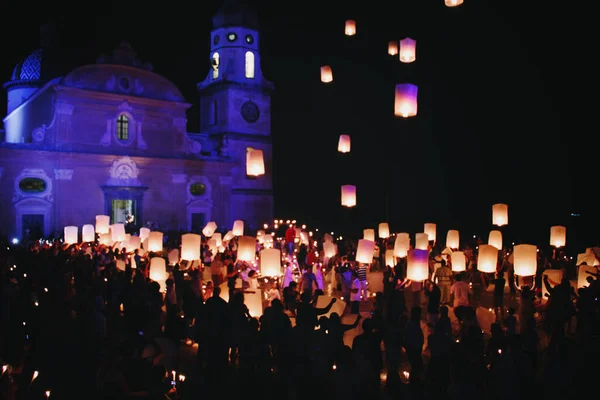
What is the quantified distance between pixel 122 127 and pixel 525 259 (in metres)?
26.2

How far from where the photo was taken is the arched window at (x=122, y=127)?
3297 cm

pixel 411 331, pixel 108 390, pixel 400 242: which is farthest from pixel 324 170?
pixel 108 390

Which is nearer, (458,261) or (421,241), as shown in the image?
(458,261)

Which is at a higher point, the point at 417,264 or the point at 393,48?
the point at 393,48

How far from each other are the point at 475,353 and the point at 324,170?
33535 mm

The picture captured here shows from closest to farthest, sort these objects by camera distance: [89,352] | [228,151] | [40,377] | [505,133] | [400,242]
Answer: [40,377]
[89,352]
[400,242]
[505,133]
[228,151]

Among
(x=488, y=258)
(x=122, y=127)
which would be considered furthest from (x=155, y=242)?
(x=122, y=127)

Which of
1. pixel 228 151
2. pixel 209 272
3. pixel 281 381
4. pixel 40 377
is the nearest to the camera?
pixel 40 377

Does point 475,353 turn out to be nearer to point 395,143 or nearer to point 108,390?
point 108,390

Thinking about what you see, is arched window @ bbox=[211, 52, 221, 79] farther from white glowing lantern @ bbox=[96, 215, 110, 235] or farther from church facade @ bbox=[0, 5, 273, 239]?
white glowing lantern @ bbox=[96, 215, 110, 235]

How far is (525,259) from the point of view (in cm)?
1296

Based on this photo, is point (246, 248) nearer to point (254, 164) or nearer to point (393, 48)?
point (254, 164)

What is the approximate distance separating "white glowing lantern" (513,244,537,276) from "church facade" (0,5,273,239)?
78.3 ft

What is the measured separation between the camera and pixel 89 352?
686 cm
